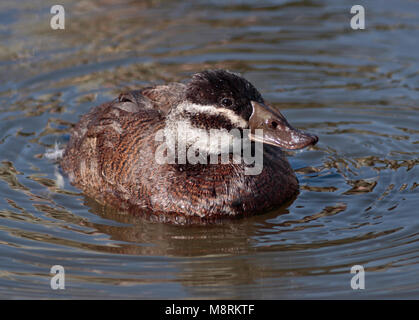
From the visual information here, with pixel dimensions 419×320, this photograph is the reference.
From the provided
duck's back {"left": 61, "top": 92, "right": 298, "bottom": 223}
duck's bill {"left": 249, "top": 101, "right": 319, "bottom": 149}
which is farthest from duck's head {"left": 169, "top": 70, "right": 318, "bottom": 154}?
duck's back {"left": 61, "top": 92, "right": 298, "bottom": 223}

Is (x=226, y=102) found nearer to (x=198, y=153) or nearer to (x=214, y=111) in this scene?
(x=214, y=111)

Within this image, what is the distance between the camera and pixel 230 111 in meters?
9.17

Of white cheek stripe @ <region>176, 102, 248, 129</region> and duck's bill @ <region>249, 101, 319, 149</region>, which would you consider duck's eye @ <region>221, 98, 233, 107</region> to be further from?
duck's bill @ <region>249, 101, 319, 149</region>

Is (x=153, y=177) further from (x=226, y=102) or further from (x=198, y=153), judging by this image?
(x=226, y=102)

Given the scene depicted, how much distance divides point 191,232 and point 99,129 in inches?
81.3

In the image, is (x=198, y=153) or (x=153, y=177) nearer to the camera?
(x=198, y=153)

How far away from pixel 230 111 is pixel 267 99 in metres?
4.18

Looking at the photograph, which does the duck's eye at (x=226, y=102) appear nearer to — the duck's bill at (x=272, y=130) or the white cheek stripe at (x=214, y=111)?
the white cheek stripe at (x=214, y=111)

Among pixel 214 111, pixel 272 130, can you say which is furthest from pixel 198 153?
pixel 272 130

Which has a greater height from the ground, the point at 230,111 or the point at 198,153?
the point at 230,111

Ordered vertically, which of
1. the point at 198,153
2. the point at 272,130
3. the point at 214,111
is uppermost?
the point at 214,111

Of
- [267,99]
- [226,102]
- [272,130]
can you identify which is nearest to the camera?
[226,102]

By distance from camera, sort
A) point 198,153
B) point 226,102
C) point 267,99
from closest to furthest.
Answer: point 226,102 → point 198,153 → point 267,99
